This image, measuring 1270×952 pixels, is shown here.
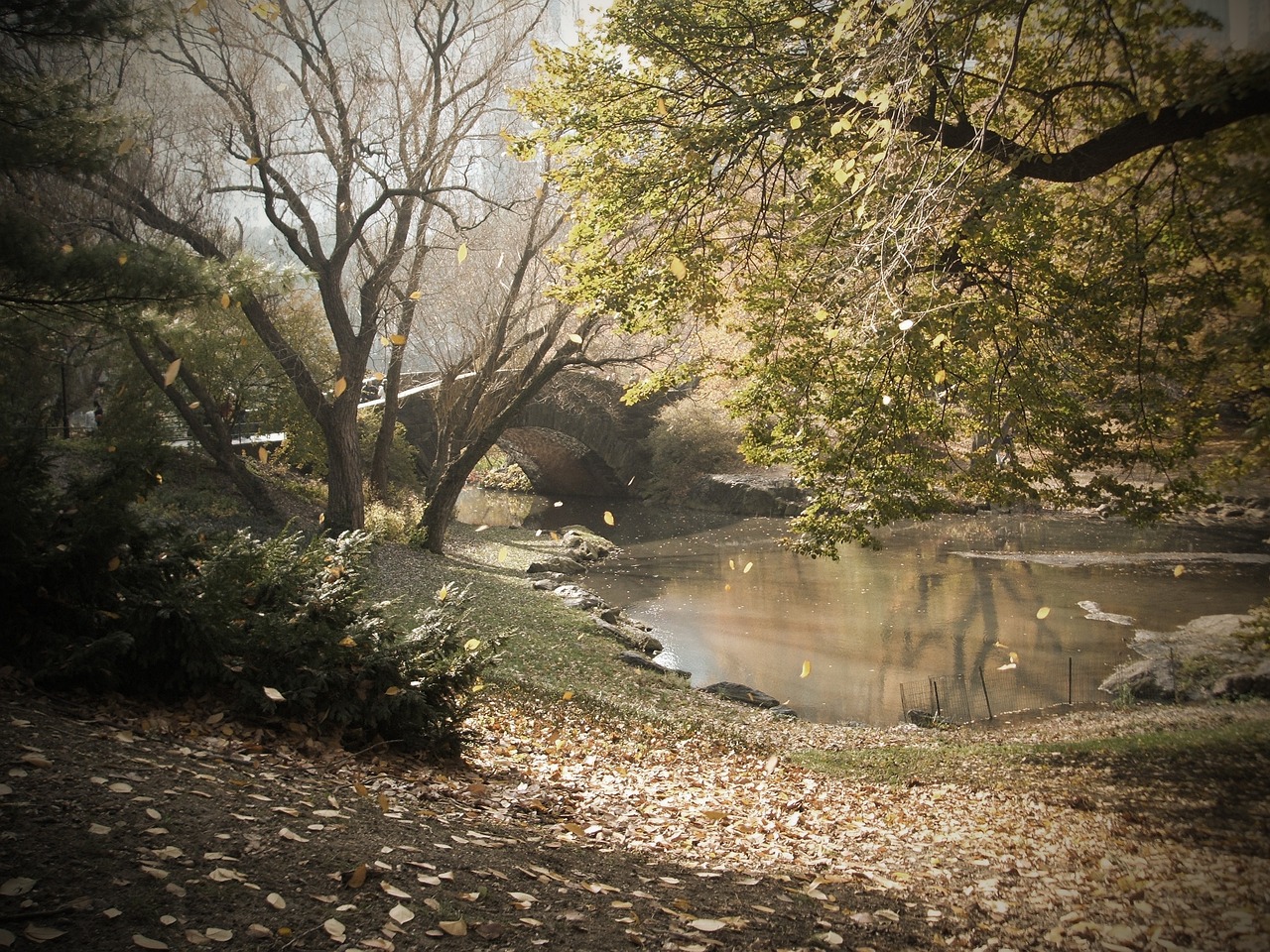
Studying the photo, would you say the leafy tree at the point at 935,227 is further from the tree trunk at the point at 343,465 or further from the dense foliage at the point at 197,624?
the tree trunk at the point at 343,465

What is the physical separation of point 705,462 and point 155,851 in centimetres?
3252

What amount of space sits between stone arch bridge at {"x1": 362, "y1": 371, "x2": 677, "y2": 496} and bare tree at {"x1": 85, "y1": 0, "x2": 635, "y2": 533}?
13787mm

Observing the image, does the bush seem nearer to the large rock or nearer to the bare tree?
the large rock

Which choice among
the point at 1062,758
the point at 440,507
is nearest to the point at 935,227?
the point at 1062,758

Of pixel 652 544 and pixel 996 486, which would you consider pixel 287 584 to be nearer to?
pixel 996 486

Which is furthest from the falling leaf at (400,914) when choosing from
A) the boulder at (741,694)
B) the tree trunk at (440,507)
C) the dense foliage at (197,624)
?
the tree trunk at (440,507)

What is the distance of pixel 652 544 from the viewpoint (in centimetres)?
2553

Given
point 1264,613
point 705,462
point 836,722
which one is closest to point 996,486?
point 1264,613

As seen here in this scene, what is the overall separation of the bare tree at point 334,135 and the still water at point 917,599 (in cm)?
580

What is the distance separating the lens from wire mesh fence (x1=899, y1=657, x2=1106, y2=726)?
11.0m

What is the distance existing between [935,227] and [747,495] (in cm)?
2564

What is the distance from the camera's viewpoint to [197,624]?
496cm

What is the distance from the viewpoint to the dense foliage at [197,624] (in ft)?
15.8

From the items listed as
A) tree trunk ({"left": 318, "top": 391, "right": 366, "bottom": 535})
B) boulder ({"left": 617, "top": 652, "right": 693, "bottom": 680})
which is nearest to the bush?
tree trunk ({"left": 318, "top": 391, "right": 366, "bottom": 535})
